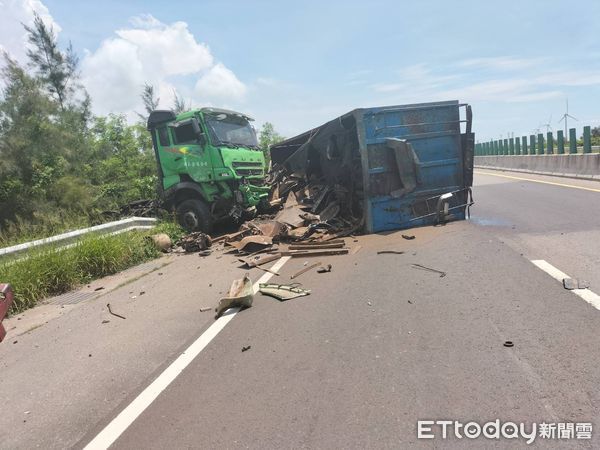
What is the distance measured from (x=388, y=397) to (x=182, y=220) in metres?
9.64

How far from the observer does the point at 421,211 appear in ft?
33.9

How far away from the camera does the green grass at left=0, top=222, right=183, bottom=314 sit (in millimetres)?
7438

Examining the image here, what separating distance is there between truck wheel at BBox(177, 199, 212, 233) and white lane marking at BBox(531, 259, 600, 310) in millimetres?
7514

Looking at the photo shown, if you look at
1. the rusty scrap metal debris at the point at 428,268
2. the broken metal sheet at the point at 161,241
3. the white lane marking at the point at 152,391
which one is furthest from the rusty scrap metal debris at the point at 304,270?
the broken metal sheet at the point at 161,241

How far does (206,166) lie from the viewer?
11453 millimetres

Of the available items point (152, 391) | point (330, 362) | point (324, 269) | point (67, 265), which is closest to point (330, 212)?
point (324, 269)

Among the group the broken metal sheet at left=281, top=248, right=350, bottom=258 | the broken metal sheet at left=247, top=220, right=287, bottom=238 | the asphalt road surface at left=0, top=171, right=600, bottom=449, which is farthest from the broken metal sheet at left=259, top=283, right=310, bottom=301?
the broken metal sheet at left=247, top=220, right=287, bottom=238

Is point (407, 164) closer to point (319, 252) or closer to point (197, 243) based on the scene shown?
point (319, 252)

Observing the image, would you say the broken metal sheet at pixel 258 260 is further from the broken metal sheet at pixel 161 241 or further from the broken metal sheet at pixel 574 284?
the broken metal sheet at pixel 574 284

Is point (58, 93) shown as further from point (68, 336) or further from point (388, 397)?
point (388, 397)

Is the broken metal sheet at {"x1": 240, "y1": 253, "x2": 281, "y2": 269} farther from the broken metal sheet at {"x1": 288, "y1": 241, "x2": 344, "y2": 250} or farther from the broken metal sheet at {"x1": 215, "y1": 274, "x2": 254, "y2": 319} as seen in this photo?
the broken metal sheet at {"x1": 215, "y1": 274, "x2": 254, "y2": 319}

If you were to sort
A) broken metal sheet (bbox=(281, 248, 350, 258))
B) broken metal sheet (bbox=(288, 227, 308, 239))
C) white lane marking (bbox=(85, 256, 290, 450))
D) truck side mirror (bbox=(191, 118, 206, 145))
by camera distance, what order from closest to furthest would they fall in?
white lane marking (bbox=(85, 256, 290, 450)) < broken metal sheet (bbox=(281, 248, 350, 258)) < broken metal sheet (bbox=(288, 227, 308, 239)) < truck side mirror (bbox=(191, 118, 206, 145))

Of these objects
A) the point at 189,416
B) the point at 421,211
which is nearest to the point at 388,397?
the point at 189,416

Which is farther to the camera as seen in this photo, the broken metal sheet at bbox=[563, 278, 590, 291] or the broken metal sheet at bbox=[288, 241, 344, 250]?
the broken metal sheet at bbox=[288, 241, 344, 250]
